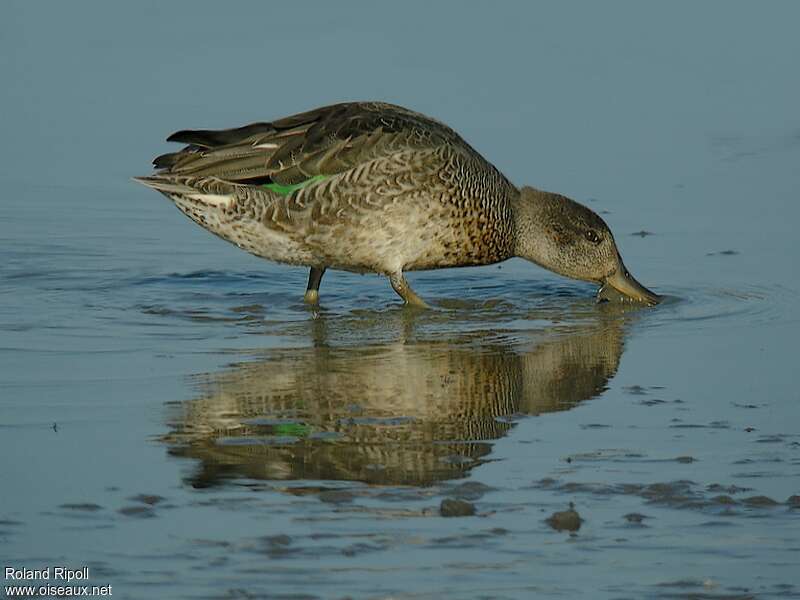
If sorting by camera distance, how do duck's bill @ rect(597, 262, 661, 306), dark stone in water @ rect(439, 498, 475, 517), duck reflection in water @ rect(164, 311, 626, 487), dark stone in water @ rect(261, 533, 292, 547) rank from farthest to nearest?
duck's bill @ rect(597, 262, 661, 306)
duck reflection in water @ rect(164, 311, 626, 487)
dark stone in water @ rect(439, 498, 475, 517)
dark stone in water @ rect(261, 533, 292, 547)

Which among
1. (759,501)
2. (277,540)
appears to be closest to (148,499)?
(277,540)

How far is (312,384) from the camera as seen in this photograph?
6598mm

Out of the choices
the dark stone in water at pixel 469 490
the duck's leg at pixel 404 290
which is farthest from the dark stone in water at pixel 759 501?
the duck's leg at pixel 404 290

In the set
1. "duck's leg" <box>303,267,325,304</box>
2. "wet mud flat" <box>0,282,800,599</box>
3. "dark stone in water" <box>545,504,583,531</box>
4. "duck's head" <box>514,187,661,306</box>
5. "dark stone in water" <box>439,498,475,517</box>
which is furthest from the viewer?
"duck's head" <box>514,187,661,306</box>

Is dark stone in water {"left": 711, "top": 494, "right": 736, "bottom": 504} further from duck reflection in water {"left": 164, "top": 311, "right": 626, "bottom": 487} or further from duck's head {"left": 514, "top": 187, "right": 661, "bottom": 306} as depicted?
duck's head {"left": 514, "top": 187, "right": 661, "bottom": 306}

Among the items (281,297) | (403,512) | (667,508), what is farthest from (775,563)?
(281,297)

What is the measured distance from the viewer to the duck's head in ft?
29.8

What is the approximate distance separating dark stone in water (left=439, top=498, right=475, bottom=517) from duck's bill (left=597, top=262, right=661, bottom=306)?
3739mm

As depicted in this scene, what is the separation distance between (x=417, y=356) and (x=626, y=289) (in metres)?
1.85

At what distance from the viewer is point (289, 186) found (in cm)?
845

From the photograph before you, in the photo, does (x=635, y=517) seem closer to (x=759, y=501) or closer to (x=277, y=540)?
(x=759, y=501)

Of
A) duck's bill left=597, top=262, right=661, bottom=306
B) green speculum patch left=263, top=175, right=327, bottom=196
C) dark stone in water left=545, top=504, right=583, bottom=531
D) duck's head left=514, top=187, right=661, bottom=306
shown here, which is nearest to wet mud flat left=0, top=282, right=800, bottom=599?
dark stone in water left=545, top=504, right=583, bottom=531

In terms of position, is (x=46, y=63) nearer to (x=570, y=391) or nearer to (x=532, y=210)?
(x=532, y=210)

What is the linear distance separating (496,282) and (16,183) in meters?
3.30
